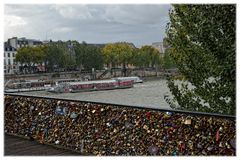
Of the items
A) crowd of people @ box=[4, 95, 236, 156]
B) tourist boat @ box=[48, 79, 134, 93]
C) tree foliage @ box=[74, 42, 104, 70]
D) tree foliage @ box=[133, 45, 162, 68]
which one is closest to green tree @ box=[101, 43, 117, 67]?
tree foliage @ box=[74, 42, 104, 70]

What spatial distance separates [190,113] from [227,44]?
230 centimetres

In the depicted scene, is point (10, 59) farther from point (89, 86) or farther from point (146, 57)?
point (89, 86)

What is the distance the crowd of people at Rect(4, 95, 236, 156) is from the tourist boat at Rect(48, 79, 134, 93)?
30.2 metres

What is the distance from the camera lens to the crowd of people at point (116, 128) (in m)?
3.17

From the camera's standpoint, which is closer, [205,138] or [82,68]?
[205,138]

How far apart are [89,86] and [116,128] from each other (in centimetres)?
3289

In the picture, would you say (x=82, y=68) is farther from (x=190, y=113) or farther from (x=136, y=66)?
(x=190, y=113)

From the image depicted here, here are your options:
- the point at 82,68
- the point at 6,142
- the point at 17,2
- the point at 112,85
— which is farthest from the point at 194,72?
the point at 82,68

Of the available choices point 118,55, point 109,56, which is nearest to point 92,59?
point 109,56

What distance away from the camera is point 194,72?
19.7 feet

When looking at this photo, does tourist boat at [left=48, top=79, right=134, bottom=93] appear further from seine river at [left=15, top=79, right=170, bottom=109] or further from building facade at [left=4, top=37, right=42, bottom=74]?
building facade at [left=4, top=37, right=42, bottom=74]

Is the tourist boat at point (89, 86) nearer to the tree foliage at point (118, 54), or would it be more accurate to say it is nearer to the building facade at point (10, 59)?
the tree foliage at point (118, 54)

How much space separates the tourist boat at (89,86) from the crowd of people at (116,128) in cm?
3016

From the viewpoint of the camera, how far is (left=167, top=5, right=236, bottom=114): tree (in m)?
5.17
